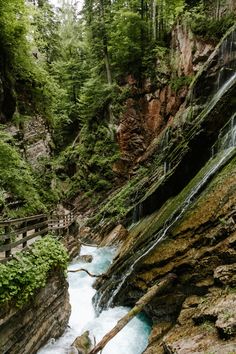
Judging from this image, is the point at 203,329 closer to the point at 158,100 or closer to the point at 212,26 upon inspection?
the point at 212,26

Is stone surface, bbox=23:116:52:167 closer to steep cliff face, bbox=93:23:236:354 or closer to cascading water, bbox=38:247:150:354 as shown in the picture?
steep cliff face, bbox=93:23:236:354

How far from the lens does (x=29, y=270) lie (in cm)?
740

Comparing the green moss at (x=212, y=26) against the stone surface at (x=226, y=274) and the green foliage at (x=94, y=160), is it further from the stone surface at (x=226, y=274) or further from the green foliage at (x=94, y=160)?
the stone surface at (x=226, y=274)

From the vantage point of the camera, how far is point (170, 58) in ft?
80.1

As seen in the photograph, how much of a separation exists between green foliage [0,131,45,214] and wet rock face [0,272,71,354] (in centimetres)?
316

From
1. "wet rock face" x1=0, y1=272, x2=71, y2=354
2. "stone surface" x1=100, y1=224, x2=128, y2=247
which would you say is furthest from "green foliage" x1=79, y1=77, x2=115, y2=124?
"wet rock face" x1=0, y1=272, x2=71, y2=354

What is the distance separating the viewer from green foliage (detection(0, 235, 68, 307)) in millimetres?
6574

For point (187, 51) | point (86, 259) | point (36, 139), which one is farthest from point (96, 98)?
point (86, 259)

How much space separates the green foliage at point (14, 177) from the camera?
9805 millimetres

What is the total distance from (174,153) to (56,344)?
10.4 metres

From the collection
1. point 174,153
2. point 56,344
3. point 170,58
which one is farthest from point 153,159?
point 56,344

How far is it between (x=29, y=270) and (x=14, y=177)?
12.0 ft

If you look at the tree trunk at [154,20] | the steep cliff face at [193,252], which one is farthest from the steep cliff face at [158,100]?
the steep cliff face at [193,252]

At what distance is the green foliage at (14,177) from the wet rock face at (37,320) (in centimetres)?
316
